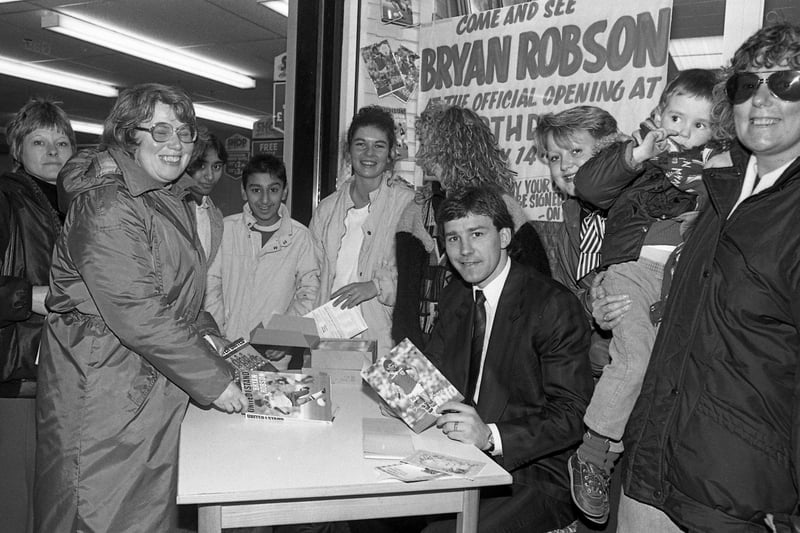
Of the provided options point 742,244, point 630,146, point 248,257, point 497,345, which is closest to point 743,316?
point 742,244

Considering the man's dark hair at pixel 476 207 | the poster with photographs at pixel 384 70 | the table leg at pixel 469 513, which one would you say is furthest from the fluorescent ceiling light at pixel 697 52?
the table leg at pixel 469 513

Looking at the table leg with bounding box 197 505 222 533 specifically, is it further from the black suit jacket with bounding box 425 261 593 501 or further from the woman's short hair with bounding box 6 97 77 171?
the woman's short hair with bounding box 6 97 77 171

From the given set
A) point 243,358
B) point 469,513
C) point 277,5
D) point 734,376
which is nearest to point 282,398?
point 243,358

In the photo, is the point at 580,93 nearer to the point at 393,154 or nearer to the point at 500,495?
the point at 393,154

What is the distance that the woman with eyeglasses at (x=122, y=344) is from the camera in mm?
2314

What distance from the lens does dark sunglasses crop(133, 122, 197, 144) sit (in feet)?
8.02

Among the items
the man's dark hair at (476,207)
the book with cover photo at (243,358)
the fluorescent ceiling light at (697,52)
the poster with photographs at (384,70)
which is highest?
the poster with photographs at (384,70)

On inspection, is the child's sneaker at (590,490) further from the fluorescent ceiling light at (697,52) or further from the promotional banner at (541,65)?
the fluorescent ceiling light at (697,52)

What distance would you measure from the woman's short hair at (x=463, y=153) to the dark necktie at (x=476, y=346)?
0.73 metres

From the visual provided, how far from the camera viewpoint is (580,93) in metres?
3.79

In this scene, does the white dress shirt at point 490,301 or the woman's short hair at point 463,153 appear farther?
the woman's short hair at point 463,153

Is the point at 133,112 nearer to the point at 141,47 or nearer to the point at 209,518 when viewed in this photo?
the point at 209,518

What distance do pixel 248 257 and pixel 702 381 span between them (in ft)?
8.78

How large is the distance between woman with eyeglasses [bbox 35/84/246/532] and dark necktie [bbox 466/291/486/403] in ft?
2.53
